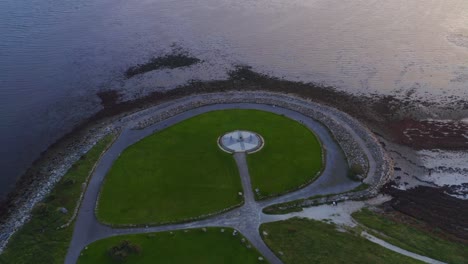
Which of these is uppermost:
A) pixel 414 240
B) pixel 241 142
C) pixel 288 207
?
pixel 241 142

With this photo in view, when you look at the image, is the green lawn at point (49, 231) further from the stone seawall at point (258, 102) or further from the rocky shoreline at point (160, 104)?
the rocky shoreline at point (160, 104)

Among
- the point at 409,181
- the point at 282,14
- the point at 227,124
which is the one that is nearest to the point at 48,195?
the point at 227,124

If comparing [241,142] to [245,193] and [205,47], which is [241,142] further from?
[205,47]

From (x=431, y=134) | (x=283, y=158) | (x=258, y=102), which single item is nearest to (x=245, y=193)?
(x=283, y=158)

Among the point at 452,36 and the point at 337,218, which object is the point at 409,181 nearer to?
the point at 337,218

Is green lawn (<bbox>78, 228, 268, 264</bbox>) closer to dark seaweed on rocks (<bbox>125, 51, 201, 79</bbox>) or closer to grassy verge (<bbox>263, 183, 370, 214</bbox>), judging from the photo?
grassy verge (<bbox>263, 183, 370, 214</bbox>)

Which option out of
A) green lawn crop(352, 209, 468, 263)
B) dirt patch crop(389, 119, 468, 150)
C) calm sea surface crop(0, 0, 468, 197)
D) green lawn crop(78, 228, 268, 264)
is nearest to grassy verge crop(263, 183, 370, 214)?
green lawn crop(352, 209, 468, 263)
